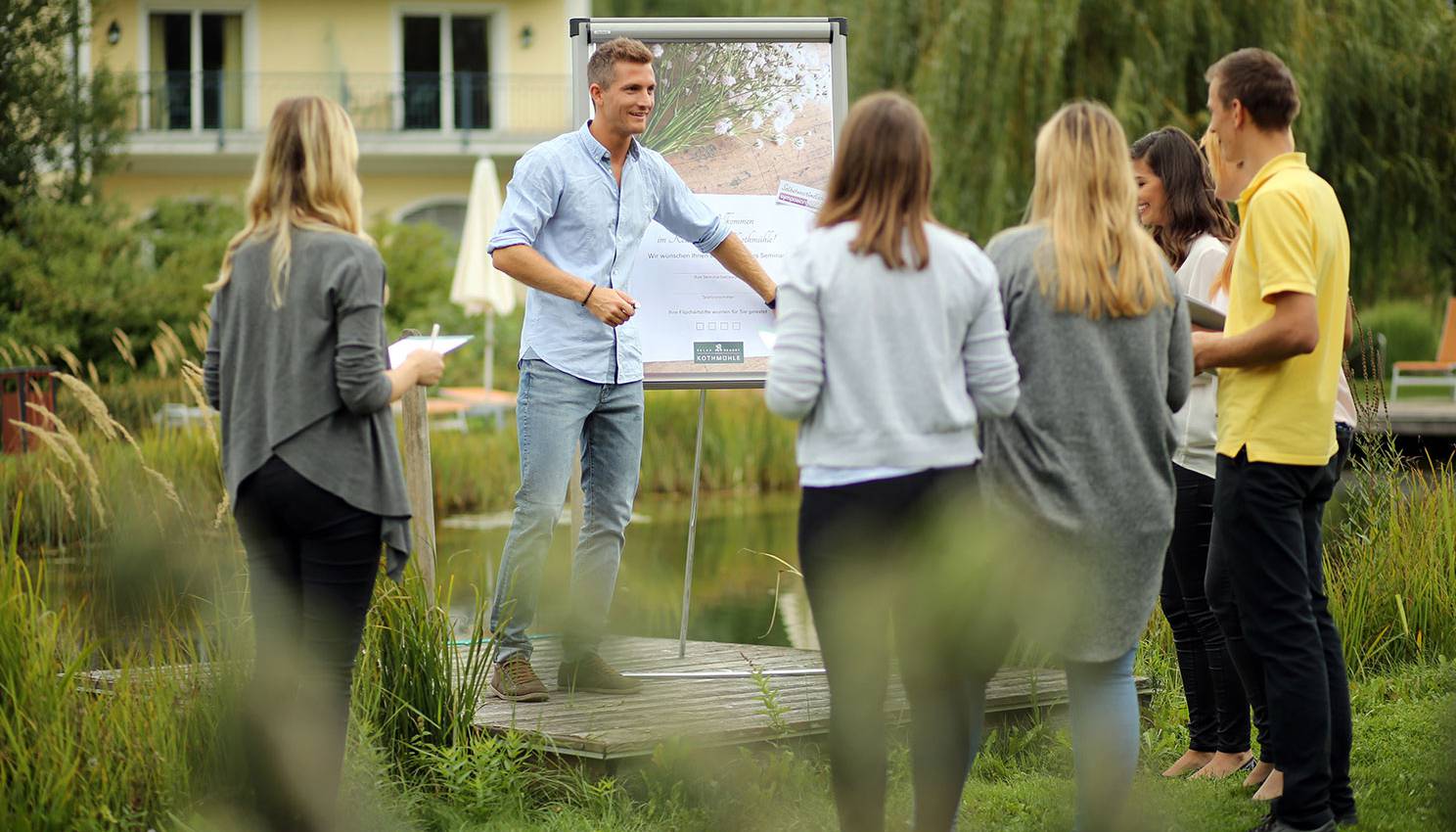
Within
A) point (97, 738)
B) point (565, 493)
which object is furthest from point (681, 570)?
point (97, 738)

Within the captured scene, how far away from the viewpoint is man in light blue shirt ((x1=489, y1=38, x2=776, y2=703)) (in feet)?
14.5

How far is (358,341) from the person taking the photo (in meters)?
3.12

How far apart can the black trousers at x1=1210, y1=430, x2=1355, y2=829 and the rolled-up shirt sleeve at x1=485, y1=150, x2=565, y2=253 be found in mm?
1958

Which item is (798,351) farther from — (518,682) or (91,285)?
(91,285)

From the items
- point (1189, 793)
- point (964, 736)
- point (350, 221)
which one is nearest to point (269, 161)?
point (350, 221)

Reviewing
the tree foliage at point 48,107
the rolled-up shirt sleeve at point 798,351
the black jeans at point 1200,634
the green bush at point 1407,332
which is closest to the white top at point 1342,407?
the black jeans at point 1200,634

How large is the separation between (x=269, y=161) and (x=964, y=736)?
1.80 metres

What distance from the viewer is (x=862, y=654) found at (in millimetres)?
3076

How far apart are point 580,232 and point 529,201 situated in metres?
0.18

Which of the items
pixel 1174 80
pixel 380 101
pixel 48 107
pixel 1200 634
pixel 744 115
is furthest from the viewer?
pixel 380 101

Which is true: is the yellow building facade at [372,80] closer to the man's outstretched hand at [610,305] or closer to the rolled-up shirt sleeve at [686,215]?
the rolled-up shirt sleeve at [686,215]

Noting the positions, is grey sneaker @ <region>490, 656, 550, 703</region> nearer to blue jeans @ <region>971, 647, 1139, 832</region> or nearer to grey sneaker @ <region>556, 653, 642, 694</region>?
grey sneaker @ <region>556, 653, 642, 694</region>

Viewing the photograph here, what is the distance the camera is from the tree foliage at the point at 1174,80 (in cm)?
1340

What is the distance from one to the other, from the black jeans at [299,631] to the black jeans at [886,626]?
0.93 m
